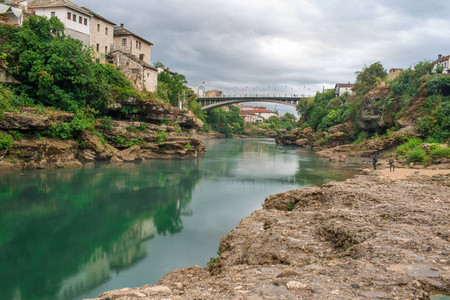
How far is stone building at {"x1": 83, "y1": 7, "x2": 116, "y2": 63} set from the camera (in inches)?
1501

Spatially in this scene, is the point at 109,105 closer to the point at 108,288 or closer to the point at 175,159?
the point at 175,159

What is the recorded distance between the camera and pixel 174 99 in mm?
52594

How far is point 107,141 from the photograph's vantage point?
1336 inches

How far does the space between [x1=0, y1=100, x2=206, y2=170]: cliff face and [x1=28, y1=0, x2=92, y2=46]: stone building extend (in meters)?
9.68

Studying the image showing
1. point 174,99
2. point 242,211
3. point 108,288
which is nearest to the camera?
point 108,288

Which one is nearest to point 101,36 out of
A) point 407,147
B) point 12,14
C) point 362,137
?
point 12,14

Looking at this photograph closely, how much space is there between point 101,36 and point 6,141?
70.1 ft

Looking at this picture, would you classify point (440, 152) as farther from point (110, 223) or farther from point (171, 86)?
point (171, 86)

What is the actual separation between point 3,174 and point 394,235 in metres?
24.2

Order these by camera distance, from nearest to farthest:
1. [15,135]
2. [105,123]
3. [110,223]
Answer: [110,223] → [15,135] → [105,123]

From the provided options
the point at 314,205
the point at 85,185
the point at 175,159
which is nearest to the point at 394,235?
the point at 314,205

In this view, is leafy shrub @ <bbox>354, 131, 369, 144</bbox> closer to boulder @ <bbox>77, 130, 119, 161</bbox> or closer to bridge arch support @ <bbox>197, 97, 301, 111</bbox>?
bridge arch support @ <bbox>197, 97, 301, 111</bbox>

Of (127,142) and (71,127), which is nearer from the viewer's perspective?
(71,127)

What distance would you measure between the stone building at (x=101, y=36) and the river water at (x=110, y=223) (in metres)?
18.0
